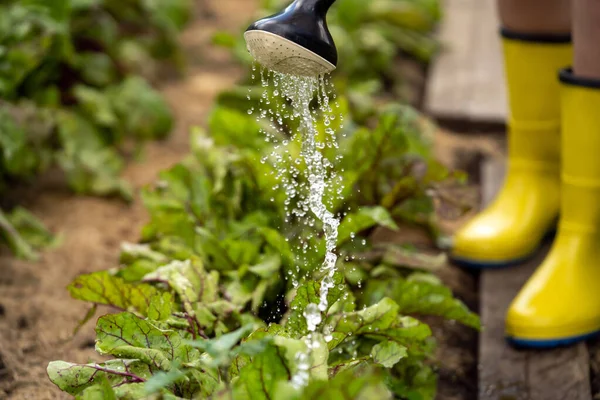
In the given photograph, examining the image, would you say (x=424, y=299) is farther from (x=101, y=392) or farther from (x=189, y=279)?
(x=101, y=392)

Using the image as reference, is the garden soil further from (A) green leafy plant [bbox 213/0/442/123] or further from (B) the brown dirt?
(A) green leafy plant [bbox 213/0/442/123]

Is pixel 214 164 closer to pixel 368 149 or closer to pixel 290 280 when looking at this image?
pixel 368 149

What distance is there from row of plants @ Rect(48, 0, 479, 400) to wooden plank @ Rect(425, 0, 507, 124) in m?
0.68

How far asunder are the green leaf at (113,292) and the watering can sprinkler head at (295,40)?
550 mm

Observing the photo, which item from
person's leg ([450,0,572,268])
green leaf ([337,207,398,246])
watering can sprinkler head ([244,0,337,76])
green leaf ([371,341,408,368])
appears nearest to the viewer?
watering can sprinkler head ([244,0,337,76])

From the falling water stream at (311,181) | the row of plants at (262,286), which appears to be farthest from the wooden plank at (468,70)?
the falling water stream at (311,181)

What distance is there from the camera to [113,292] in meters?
1.61

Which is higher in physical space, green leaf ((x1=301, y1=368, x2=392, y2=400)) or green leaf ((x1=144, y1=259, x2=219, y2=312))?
green leaf ((x1=301, y1=368, x2=392, y2=400))

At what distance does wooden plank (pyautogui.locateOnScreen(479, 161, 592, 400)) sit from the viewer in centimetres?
169

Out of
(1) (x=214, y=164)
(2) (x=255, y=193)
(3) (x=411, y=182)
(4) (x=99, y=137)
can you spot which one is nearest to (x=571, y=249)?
(3) (x=411, y=182)

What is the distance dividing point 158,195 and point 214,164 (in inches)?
7.4

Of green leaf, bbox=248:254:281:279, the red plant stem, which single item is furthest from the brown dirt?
green leaf, bbox=248:254:281:279

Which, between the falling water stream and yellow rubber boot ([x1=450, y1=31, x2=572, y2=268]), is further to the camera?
yellow rubber boot ([x1=450, y1=31, x2=572, y2=268])

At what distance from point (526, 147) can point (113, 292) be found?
1204 mm
